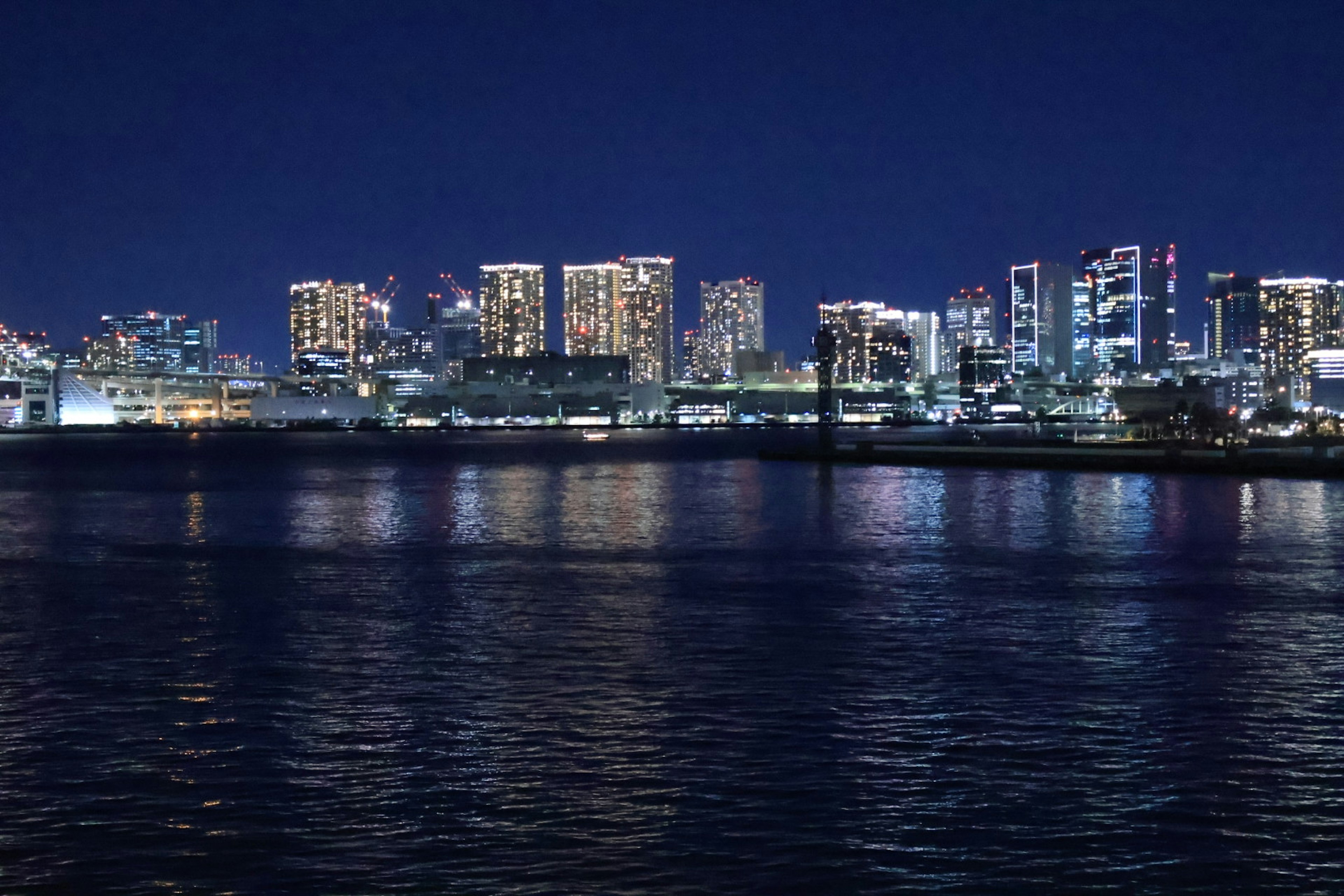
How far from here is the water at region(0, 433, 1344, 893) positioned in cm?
637

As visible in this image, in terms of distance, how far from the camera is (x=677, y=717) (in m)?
9.20

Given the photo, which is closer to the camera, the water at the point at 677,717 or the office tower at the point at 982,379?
the water at the point at 677,717

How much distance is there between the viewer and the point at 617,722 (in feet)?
29.7

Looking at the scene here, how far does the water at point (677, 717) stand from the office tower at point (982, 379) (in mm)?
154854

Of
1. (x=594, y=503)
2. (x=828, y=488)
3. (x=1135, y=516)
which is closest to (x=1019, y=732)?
(x=1135, y=516)

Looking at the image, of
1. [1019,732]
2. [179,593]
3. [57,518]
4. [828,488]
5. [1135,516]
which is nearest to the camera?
[1019,732]

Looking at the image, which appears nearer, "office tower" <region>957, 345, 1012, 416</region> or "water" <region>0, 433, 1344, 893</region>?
"water" <region>0, 433, 1344, 893</region>

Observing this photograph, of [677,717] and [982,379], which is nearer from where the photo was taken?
[677,717]

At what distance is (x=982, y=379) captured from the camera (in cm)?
18062

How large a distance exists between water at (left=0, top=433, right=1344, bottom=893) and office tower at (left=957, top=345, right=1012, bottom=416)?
154854 mm

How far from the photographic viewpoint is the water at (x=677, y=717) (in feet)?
20.9

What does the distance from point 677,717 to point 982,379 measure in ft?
579

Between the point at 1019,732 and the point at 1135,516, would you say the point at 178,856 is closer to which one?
the point at 1019,732

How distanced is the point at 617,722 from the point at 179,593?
914 cm
